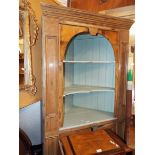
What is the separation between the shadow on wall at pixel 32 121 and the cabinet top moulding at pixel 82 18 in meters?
0.90

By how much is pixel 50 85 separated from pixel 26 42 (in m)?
0.50

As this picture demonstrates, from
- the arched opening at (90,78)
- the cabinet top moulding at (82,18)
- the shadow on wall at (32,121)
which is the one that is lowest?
the shadow on wall at (32,121)

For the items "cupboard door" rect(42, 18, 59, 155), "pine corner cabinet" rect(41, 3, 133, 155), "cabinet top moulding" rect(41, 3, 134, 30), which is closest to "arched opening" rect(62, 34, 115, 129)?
"pine corner cabinet" rect(41, 3, 133, 155)

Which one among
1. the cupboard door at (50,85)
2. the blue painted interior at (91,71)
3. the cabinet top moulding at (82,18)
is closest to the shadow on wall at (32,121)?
the cupboard door at (50,85)

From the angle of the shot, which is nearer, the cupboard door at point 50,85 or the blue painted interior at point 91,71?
the cupboard door at point 50,85

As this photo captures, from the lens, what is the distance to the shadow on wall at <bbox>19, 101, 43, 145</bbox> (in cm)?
185

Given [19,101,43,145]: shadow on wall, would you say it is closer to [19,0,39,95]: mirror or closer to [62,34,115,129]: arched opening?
[19,0,39,95]: mirror

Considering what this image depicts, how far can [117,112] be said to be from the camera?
2.06m

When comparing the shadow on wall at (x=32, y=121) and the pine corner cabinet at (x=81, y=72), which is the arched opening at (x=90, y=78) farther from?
the shadow on wall at (x=32, y=121)

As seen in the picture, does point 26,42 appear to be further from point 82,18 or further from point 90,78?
point 90,78

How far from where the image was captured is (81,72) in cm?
249

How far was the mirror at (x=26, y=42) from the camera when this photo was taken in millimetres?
1717
